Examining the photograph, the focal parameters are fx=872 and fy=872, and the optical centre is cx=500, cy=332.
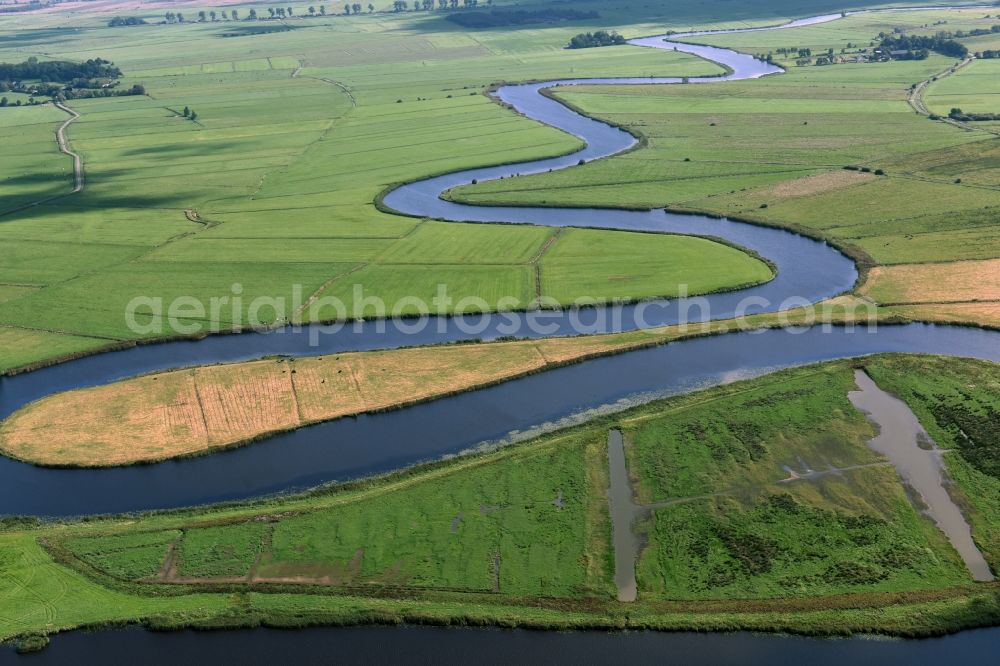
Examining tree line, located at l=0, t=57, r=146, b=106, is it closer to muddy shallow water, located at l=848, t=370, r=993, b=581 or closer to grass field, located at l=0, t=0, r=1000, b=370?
grass field, located at l=0, t=0, r=1000, b=370

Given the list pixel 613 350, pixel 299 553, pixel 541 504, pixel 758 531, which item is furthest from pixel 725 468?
pixel 299 553

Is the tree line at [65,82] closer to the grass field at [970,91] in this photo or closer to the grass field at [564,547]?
the grass field at [970,91]

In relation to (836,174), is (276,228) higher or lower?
lower

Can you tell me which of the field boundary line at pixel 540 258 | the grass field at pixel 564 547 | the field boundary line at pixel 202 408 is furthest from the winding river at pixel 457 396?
the field boundary line at pixel 540 258

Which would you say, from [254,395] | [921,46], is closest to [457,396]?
[254,395]

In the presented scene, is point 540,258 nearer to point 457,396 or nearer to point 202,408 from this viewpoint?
point 457,396

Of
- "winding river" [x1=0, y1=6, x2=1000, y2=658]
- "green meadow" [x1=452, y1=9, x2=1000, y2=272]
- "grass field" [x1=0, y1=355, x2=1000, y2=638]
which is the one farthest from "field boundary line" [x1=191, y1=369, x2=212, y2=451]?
"green meadow" [x1=452, y1=9, x2=1000, y2=272]

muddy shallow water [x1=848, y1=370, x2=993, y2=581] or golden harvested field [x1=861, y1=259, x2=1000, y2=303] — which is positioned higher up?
golden harvested field [x1=861, y1=259, x2=1000, y2=303]
